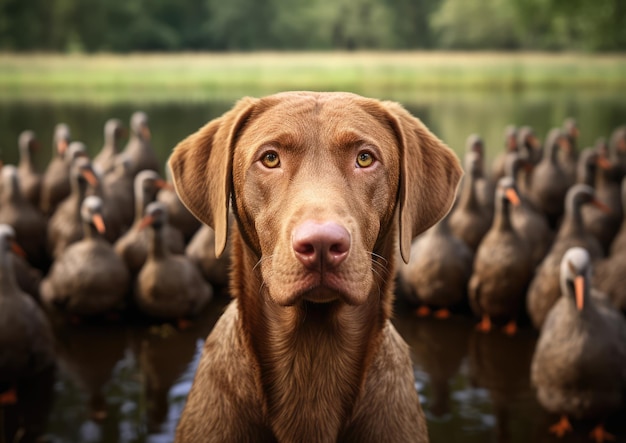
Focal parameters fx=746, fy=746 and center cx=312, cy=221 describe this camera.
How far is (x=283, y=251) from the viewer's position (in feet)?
6.84

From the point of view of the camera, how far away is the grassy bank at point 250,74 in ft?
39.2

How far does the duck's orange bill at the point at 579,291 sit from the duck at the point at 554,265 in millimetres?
1205

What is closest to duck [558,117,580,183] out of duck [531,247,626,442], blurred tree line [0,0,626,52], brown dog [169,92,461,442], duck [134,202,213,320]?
blurred tree line [0,0,626,52]

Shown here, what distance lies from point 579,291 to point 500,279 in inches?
77.4

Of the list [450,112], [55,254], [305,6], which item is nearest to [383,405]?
[55,254]

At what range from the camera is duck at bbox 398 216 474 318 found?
8.08m

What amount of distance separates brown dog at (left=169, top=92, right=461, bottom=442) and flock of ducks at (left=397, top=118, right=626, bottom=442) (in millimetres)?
3420

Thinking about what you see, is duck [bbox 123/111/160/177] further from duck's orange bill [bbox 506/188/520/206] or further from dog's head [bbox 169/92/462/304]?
dog's head [bbox 169/92/462/304]

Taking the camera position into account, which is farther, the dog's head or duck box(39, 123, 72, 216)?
duck box(39, 123, 72, 216)

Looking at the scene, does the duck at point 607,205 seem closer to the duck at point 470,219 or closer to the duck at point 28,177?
the duck at point 470,219

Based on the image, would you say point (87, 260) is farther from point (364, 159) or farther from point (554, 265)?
point (364, 159)

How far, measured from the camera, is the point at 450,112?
1458 centimetres

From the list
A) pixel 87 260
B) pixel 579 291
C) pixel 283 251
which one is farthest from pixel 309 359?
pixel 87 260

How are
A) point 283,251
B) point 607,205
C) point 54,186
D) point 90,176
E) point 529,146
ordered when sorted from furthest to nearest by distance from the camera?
point 529,146, point 54,186, point 607,205, point 90,176, point 283,251
